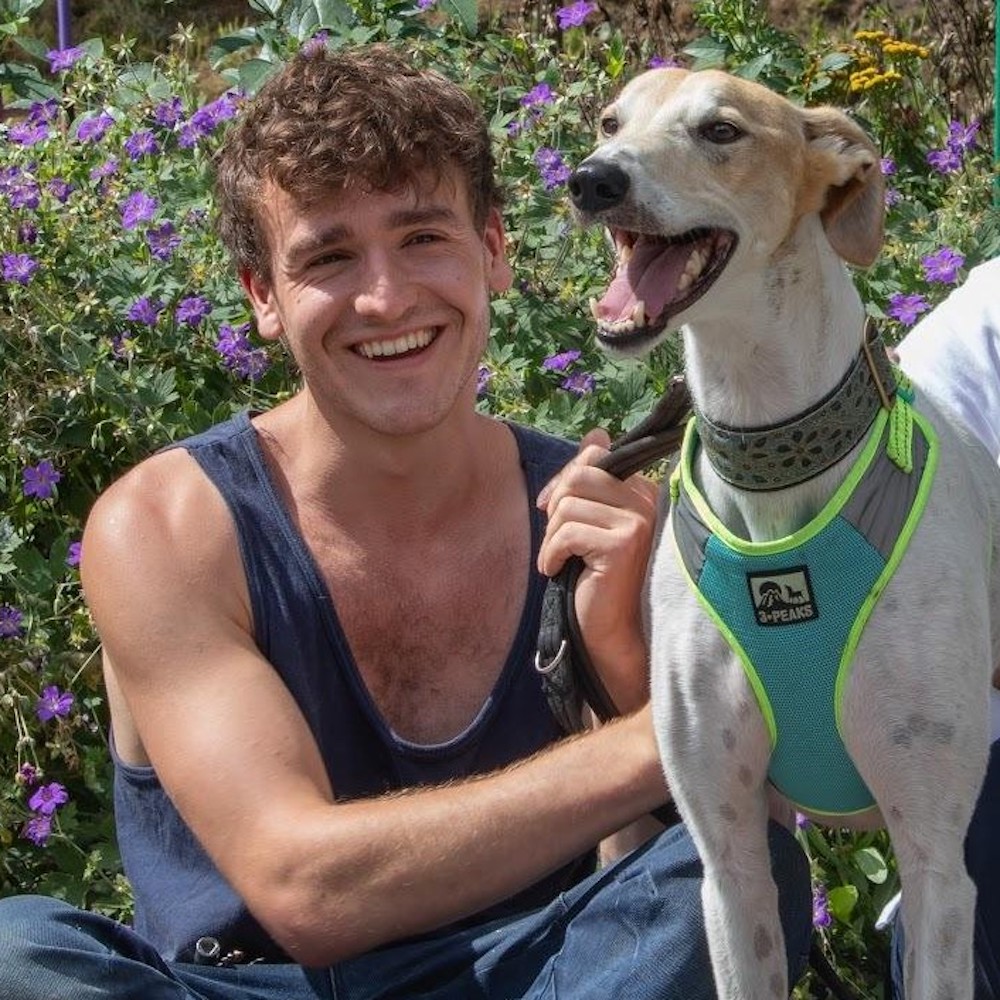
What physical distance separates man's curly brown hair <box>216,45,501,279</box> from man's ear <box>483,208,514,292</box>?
35 mm

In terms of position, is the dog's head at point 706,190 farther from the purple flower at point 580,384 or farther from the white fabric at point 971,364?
the purple flower at point 580,384

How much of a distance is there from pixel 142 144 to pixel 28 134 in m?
0.31

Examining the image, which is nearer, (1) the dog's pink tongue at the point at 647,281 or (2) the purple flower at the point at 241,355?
(1) the dog's pink tongue at the point at 647,281

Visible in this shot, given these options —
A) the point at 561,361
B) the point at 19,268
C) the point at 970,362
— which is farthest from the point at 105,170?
the point at 970,362

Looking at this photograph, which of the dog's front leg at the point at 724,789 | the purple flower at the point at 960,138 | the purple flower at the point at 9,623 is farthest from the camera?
the purple flower at the point at 960,138

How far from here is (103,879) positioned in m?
4.01

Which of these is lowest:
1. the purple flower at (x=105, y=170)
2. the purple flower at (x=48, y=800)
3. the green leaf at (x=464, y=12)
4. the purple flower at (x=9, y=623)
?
the purple flower at (x=48, y=800)

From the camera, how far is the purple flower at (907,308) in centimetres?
405

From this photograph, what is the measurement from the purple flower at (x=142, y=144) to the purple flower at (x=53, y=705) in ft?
4.65

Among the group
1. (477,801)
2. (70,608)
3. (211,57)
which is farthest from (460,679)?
(211,57)

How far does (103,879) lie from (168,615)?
3.66 ft

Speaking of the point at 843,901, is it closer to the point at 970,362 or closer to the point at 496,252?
the point at 970,362

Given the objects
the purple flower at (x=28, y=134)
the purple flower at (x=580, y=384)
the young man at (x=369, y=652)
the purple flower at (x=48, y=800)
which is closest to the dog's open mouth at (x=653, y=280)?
the young man at (x=369, y=652)

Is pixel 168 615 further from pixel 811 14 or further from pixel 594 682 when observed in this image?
pixel 811 14
